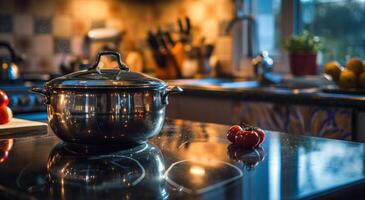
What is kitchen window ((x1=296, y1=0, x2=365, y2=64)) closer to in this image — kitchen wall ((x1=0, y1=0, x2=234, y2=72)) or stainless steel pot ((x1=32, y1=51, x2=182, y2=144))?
kitchen wall ((x1=0, y1=0, x2=234, y2=72))

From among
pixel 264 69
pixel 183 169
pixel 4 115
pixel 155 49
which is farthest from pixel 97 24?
pixel 183 169

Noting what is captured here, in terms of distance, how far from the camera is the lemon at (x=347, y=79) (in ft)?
7.16

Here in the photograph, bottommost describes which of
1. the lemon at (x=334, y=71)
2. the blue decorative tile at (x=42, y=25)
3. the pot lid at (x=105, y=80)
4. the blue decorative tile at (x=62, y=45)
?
the lemon at (x=334, y=71)

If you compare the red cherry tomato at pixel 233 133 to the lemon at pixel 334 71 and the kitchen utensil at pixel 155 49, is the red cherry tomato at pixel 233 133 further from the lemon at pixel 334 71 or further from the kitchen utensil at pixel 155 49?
the kitchen utensil at pixel 155 49

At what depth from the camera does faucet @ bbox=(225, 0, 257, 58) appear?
10.1 feet

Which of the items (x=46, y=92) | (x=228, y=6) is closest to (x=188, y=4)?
(x=228, y=6)

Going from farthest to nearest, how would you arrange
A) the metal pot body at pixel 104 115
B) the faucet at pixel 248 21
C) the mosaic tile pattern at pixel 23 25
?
the mosaic tile pattern at pixel 23 25 < the faucet at pixel 248 21 < the metal pot body at pixel 104 115

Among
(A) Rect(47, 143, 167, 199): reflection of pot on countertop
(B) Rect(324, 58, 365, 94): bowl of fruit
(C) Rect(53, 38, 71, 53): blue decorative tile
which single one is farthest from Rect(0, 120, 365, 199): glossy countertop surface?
(C) Rect(53, 38, 71, 53): blue decorative tile

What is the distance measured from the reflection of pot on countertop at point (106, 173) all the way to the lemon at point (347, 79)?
4.42 feet

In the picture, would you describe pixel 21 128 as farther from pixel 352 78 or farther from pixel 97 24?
pixel 97 24

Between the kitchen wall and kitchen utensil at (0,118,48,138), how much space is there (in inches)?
77.1

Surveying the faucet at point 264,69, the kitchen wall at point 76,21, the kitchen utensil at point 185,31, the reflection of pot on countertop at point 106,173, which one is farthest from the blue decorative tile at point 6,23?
the reflection of pot on countertop at point 106,173

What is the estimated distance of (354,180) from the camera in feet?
2.58

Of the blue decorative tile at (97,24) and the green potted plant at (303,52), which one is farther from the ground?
the blue decorative tile at (97,24)
